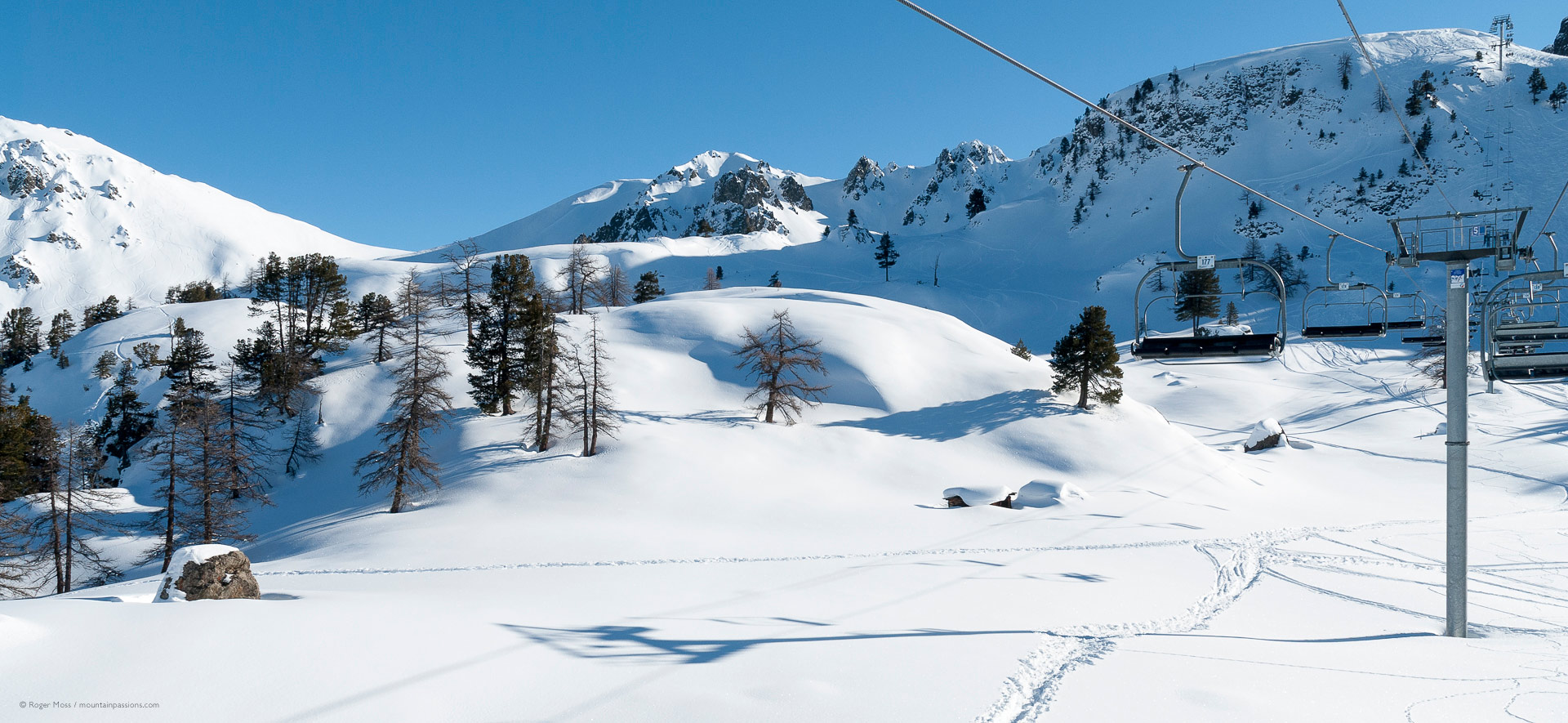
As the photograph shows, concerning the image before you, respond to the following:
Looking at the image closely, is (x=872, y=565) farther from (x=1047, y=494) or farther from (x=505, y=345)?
(x=505, y=345)

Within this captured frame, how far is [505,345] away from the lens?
39531 millimetres

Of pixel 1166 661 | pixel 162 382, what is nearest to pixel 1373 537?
pixel 1166 661

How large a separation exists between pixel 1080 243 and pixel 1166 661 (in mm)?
123903

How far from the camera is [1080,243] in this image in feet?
401

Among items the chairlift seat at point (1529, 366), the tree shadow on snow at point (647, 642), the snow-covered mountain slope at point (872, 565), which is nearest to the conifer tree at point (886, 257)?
the snow-covered mountain slope at point (872, 565)

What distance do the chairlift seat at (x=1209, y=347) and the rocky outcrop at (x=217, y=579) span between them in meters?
18.6

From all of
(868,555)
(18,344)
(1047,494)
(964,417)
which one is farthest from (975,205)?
(18,344)

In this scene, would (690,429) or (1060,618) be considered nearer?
(1060,618)

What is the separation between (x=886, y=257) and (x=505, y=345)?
268 feet

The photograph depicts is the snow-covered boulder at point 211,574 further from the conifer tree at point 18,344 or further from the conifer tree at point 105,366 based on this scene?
the conifer tree at point 18,344

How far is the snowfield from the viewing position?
27.0 ft

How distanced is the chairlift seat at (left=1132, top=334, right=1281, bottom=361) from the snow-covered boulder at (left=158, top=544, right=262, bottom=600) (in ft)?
61.5

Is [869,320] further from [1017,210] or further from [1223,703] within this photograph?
[1017,210]

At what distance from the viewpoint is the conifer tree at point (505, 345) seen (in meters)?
38.8
